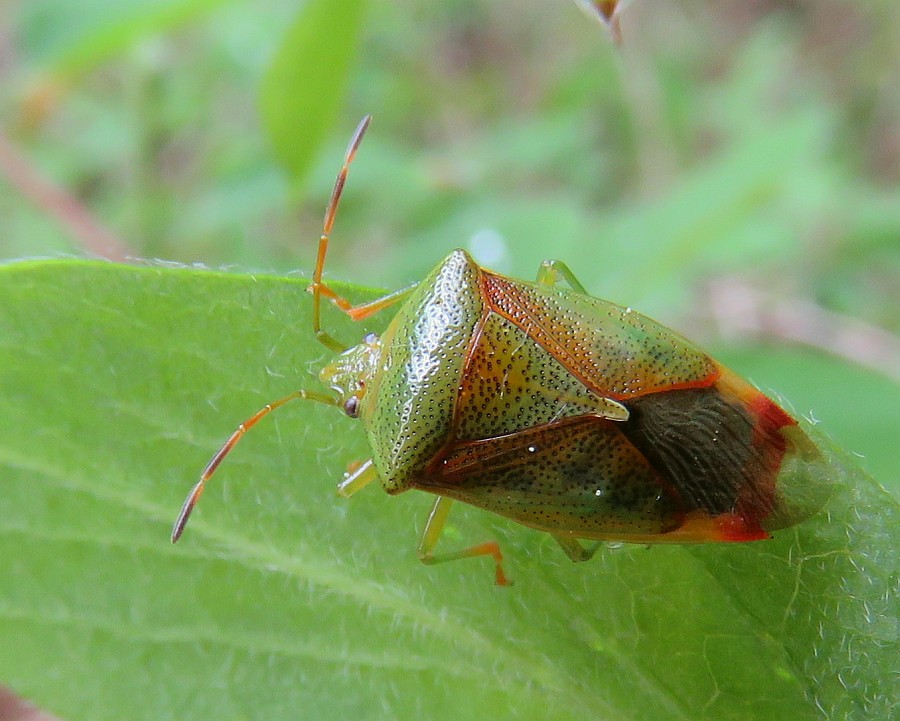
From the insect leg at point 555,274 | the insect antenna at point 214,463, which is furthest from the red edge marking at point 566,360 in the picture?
the insect antenna at point 214,463

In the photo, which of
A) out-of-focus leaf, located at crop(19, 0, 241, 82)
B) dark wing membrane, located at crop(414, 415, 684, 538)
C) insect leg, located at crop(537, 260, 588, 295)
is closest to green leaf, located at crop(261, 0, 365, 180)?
out-of-focus leaf, located at crop(19, 0, 241, 82)

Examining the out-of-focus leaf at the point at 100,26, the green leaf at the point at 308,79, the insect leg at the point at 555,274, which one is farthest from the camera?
the out-of-focus leaf at the point at 100,26

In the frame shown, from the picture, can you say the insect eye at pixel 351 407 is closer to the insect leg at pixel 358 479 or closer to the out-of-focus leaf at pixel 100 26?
the insect leg at pixel 358 479

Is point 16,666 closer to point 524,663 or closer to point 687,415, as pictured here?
point 524,663

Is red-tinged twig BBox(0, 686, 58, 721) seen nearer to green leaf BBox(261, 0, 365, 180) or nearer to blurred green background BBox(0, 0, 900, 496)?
blurred green background BBox(0, 0, 900, 496)

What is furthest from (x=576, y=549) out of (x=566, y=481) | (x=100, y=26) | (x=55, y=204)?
(x=100, y=26)

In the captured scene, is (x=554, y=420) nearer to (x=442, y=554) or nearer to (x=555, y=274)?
(x=442, y=554)

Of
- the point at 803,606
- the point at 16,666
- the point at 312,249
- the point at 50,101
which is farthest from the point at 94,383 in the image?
the point at 312,249
